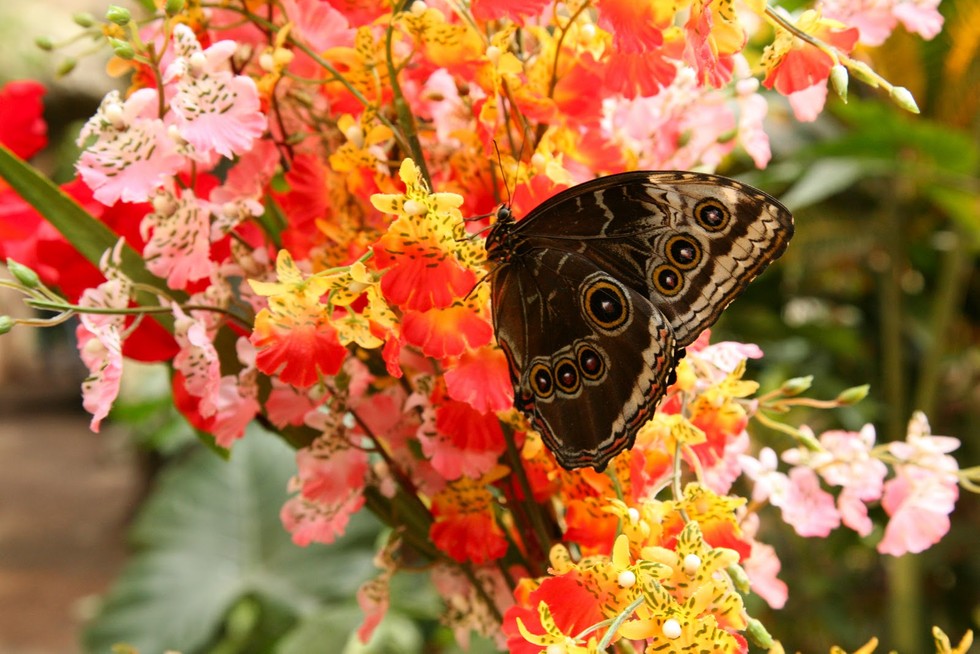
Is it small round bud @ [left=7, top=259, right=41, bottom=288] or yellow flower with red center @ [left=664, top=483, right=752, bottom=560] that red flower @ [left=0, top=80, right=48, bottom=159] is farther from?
yellow flower with red center @ [left=664, top=483, right=752, bottom=560]

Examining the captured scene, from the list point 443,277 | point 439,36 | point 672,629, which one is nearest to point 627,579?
point 672,629

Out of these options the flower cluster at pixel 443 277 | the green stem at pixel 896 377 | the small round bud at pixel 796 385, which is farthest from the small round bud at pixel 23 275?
the green stem at pixel 896 377

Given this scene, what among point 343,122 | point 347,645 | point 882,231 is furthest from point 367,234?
point 882,231

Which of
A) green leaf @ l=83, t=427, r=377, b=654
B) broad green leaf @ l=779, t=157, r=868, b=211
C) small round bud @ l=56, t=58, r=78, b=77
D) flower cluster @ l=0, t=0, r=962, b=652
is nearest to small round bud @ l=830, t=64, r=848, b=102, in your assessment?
flower cluster @ l=0, t=0, r=962, b=652

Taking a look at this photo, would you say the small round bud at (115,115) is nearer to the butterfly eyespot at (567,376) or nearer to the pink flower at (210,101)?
the pink flower at (210,101)

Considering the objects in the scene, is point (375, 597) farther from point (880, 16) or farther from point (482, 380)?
point (880, 16)

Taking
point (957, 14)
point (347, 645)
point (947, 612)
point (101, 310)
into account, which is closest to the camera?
point (101, 310)

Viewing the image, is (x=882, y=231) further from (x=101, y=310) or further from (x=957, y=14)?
(x=101, y=310)
